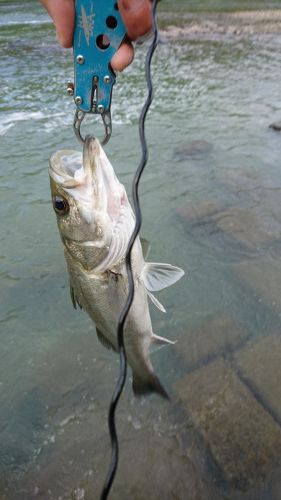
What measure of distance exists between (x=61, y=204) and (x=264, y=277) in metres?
3.19

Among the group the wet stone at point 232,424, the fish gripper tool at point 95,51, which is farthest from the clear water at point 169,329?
the fish gripper tool at point 95,51

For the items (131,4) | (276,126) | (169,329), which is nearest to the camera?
(131,4)

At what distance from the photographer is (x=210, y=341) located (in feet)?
Answer: 12.9

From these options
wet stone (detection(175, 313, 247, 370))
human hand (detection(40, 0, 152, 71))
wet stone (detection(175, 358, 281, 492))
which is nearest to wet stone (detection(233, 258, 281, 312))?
wet stone (detection(175, 313, 247, 370))

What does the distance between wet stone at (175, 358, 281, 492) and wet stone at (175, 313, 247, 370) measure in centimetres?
15

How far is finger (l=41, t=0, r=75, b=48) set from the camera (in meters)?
1.66

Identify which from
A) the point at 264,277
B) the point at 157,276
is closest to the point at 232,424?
the point at 157,276

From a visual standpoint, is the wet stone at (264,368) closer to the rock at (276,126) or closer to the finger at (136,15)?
the finger at (136,15)

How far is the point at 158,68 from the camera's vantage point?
13711 mm

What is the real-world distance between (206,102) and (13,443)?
9070 mm

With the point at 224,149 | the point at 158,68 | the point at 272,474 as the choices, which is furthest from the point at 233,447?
the point at 158,68

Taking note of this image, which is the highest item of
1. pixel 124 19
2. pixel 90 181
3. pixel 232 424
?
pixel 124 19

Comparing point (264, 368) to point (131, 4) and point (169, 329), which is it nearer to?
point (169, 329)

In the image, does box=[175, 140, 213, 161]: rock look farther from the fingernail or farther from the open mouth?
the fingernail
